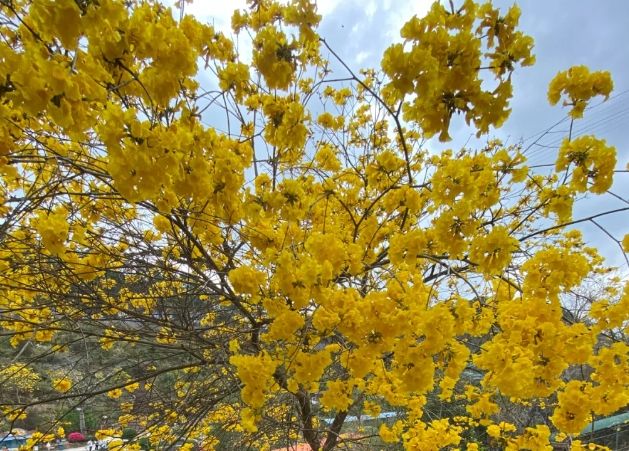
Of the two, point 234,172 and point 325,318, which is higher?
point 234,172

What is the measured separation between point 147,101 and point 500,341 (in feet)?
5.11

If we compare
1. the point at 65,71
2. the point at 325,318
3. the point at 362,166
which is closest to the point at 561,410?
the point at 325,318

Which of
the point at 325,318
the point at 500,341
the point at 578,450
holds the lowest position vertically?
the point at 578,450

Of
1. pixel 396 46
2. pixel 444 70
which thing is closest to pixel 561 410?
pixel 444 70

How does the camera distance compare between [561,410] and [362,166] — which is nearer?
[561,410]

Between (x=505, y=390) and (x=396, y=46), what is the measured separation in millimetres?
1305

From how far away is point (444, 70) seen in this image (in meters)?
1.18

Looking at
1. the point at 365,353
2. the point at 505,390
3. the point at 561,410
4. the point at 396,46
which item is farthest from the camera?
the point at 561,410

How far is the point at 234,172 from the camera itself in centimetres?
144

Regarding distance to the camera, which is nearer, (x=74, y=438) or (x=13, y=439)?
(x=13, y=439)

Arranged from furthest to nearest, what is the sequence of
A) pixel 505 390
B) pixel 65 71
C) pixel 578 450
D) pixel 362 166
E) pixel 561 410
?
pixel 362 166, pixel 578 450, pixel 561 410, pixel 505 390, pixel 65 71

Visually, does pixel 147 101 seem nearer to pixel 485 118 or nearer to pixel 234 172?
pixel 234 172

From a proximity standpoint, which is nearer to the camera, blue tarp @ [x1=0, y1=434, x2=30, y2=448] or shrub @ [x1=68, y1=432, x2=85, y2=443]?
blue tarp @ [x1=0, y1=434, x2=30, y2=448]

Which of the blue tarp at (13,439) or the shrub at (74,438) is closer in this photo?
the blue tarp at (13,439)
